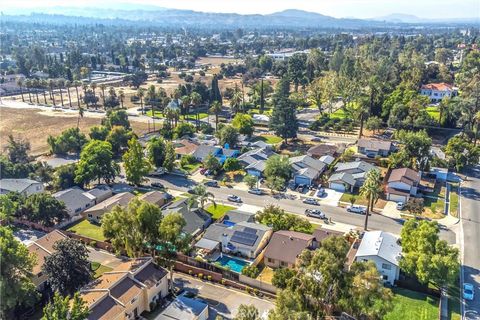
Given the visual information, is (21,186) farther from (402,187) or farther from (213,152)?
(402,187)

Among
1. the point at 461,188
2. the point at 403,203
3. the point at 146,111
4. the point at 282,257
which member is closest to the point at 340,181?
the point at 403,203

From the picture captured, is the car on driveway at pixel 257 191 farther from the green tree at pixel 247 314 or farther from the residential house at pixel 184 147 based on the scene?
the green tree at pixel 247 314

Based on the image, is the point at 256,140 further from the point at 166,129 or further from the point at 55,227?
the point at 55,227

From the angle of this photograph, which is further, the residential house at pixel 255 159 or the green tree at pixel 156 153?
the green tree at pixel 156 153

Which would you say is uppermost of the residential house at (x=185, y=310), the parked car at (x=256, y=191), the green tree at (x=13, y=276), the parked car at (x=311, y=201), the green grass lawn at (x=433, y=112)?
the green tree at (x=13, y=276)

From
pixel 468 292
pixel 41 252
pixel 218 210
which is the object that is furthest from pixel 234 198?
pixel 468 292

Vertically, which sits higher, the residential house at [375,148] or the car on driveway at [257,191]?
the residential house at [375,148]

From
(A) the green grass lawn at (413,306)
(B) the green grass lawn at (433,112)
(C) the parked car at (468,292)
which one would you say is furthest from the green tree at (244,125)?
(C) the parked car at (468,292)

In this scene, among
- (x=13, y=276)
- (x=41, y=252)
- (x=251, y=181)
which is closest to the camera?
(x=13, y=276)
